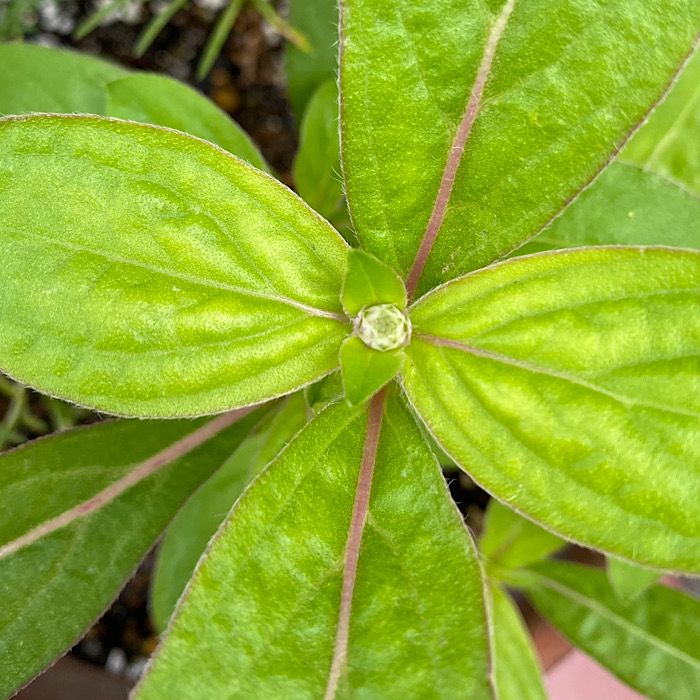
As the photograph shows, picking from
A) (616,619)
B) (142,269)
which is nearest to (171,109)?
(142,269)

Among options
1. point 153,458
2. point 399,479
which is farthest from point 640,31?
point 153,458

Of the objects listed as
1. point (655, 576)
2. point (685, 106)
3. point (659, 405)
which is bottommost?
point (655, 576)

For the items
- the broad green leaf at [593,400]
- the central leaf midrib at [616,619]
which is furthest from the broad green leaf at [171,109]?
the central leaf midrib at [616,619]

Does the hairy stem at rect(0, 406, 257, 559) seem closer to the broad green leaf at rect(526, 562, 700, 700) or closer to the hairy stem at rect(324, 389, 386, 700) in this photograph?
the hairy stem at rect(324, 389, 386, 700)

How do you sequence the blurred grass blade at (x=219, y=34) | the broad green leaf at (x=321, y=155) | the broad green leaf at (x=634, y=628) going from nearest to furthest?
the broad green leaf at (x=321, y=155) → the broad green leaf at (x=634, y=628) → the blurred grass blade at (x=219, y=34)

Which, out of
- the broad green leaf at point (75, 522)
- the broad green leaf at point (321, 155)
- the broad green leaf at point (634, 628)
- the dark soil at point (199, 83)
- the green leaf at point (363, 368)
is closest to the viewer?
the green leaf at point (363, 368)

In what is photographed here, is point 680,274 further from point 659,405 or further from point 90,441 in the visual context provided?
point 90,441

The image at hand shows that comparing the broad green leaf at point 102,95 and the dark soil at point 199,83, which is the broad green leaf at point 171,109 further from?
the dark soil at point 199,83

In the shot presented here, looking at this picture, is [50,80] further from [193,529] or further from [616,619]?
[616,619]
